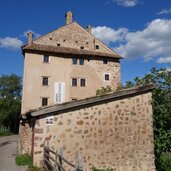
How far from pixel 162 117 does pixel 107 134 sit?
3953 mm

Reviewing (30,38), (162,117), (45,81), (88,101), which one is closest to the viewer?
(88,101)

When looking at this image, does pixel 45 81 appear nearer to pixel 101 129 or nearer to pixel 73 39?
pixel 73 39

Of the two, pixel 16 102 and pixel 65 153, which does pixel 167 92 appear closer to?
pixel 65 153

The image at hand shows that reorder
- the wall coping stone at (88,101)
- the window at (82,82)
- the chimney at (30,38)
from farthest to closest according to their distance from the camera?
1. the window at (82,82)
2. the chimney at (30,38)
3. the wall coping stone at (88,101)

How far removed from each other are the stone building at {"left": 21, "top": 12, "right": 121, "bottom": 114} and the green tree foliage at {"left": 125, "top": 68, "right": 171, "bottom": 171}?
20794 millimetres

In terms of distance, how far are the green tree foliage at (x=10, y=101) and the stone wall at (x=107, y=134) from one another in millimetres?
42441

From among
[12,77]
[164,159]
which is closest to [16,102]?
[12,77]

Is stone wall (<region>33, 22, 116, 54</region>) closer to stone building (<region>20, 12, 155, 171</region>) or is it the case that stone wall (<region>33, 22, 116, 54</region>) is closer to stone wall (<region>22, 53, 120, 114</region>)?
stone wall (<region>22, 53, 120, 114</region>)

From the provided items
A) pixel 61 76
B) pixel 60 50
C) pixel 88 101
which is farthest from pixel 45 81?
pixel 88 101

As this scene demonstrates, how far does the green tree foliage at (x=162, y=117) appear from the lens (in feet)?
46.1

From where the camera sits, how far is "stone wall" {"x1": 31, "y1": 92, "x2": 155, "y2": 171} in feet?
36.7

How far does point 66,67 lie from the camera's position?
3647 centimetres

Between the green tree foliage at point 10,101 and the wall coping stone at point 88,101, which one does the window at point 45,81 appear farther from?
the wall coping stone at point 88,101

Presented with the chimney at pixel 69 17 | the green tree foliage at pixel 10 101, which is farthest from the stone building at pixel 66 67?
the green tree foliage at pixel 10 101
